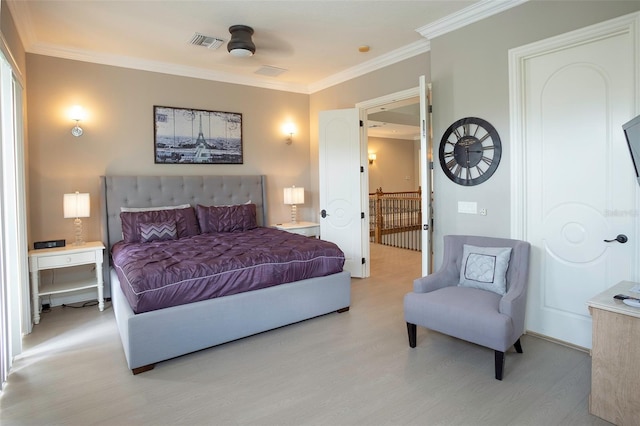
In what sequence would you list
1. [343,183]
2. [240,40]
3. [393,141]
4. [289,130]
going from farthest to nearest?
[393,141] < [289,130] < [343,183] < [240,40]

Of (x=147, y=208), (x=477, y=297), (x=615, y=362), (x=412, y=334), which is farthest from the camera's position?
(x=147, y=208)

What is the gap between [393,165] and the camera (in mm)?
12086

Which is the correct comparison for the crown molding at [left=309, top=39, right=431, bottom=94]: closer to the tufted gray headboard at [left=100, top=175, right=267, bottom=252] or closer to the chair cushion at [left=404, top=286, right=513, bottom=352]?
the tufted gray headboard at [left=100, top=175, right=267, bottom=252]

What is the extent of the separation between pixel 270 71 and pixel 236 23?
1.40 meters

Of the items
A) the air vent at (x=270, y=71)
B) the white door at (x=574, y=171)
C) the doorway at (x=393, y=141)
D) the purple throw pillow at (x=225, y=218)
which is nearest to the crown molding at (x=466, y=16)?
the white door at (x=574, y=171)

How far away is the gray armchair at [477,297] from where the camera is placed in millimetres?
2502

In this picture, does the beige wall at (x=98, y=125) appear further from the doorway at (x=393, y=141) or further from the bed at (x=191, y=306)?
the doorway at (x=393, y=141)

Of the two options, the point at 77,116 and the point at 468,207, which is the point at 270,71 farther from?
the point at 468,207

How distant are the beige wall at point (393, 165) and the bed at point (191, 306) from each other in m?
7.25

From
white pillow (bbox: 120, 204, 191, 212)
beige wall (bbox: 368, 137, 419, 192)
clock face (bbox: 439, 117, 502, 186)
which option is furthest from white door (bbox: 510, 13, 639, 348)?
beige wall (bbox: 368, 137, 419, 192)

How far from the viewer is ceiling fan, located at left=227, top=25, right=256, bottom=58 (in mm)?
3676

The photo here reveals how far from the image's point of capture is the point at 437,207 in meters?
3.85

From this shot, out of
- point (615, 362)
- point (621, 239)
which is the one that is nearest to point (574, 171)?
point (621, 239)

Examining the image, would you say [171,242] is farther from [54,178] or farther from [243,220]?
[54,178]
